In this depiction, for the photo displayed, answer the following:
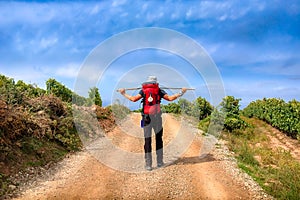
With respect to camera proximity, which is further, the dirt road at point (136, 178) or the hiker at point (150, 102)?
the hiker at point (150, 102)

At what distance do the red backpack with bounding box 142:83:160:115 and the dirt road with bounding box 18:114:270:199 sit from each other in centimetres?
216

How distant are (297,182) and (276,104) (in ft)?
74.3

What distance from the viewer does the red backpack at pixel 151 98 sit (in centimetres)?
1090

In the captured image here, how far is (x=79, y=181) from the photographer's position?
988cm

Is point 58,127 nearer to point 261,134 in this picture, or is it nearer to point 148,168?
point 148,168

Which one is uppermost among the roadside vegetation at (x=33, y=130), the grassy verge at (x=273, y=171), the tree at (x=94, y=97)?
the tree at (x=94, y=97)

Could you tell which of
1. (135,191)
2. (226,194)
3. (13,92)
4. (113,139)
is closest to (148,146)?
(135,191)

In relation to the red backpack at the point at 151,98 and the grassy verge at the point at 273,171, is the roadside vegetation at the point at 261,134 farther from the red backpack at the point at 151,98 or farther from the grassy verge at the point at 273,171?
the red backpack at the point at 151,98

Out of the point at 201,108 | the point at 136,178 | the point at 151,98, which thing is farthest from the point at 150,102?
the point at 201,108

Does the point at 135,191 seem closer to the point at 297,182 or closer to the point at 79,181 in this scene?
the point at 79,181

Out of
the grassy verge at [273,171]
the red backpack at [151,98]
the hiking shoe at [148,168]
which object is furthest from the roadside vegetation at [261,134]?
the red backpack at [151,98]

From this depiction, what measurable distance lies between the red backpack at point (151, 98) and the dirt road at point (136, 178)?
2.16m

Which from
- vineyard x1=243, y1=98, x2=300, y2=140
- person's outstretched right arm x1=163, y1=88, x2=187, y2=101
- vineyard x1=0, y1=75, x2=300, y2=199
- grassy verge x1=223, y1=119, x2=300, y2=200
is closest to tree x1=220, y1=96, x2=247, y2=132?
vineyard x1=0, y1=75, x2=300, y2=199

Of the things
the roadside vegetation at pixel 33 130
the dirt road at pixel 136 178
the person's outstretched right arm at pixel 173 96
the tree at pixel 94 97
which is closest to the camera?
the dirt road at pixel 136 178
